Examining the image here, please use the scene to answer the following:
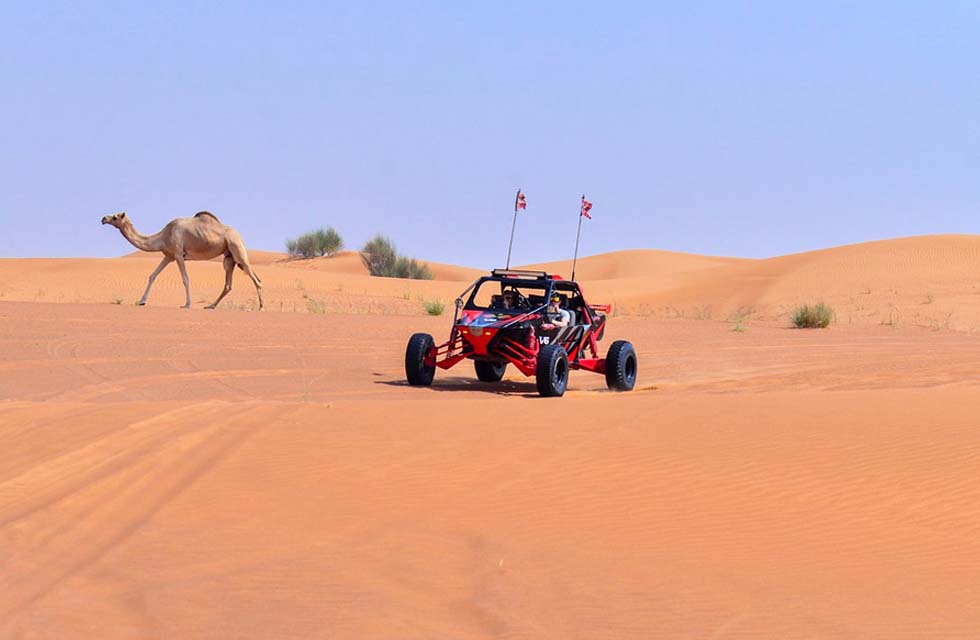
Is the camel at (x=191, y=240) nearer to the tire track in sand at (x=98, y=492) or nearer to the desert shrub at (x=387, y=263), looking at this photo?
the tire track in sand at (x=98, y=492)

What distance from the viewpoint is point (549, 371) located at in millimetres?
Answer: 14180

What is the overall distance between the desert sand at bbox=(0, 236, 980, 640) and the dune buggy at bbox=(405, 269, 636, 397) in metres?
0.43

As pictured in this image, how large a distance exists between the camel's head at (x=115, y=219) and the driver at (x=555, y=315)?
14672 millimetres

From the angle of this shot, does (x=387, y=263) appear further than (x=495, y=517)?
Yes

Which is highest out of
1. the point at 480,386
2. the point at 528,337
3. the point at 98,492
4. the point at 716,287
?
the point at 716,287

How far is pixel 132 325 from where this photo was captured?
22.6 metres

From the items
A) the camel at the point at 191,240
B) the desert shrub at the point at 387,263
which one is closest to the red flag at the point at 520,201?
the camel at the point at 191,240

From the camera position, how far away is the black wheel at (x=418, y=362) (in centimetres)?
1584

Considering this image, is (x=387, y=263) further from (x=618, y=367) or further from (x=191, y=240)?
(x=618, y=367)

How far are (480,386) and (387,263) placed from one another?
48.5 m

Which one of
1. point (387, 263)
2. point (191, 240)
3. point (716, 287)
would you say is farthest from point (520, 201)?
point (387, 263)

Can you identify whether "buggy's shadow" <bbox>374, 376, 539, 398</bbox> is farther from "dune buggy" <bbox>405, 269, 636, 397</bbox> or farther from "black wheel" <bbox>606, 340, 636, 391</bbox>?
"black wheel" <bbox>606, 340, 636, 391</bbox>

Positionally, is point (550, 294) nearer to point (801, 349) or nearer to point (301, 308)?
point (801, 349)

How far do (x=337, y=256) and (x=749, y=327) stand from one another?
5128 centimetres
